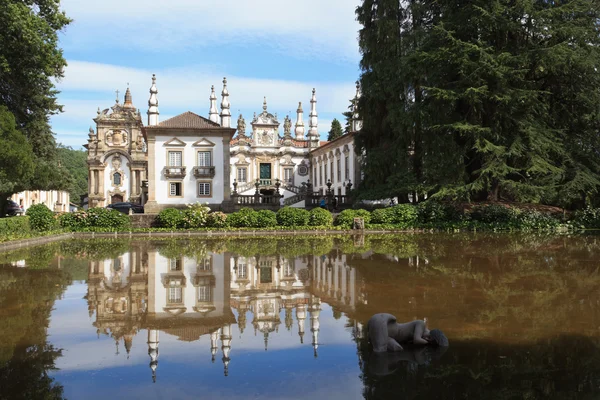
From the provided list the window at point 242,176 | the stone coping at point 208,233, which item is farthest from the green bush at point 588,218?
the window at point 242,176

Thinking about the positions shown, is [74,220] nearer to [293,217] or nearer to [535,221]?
[293,217]

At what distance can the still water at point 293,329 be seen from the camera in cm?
383

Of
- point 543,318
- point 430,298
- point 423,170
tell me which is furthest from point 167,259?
point 423,170

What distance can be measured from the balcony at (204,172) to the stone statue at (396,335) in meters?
26.8

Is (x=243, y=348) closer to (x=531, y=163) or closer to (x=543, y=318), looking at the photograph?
(x=543, y=318)

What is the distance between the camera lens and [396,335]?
15.5 ft

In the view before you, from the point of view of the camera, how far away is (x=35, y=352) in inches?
183

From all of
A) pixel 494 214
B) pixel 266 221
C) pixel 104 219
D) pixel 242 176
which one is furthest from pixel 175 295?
pixel 242 176

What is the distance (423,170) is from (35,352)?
19828 millimetres

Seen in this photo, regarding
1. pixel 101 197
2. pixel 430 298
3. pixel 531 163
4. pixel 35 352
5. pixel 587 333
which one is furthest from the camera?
pixel 101 197

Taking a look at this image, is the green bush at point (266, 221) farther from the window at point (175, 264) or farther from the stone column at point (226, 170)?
the window at point (175, 264)

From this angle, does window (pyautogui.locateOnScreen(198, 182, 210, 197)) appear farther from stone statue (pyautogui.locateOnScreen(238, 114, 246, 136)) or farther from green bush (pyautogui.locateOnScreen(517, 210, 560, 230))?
green bush (pyautogui.locateOnScreen(517, 210, 560, 230))

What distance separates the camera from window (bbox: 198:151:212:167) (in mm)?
30750

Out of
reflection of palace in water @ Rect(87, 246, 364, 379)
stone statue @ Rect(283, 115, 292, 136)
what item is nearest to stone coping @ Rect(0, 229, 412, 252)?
reflection of palace in water @ Rect(87, 246, 364, 379)
